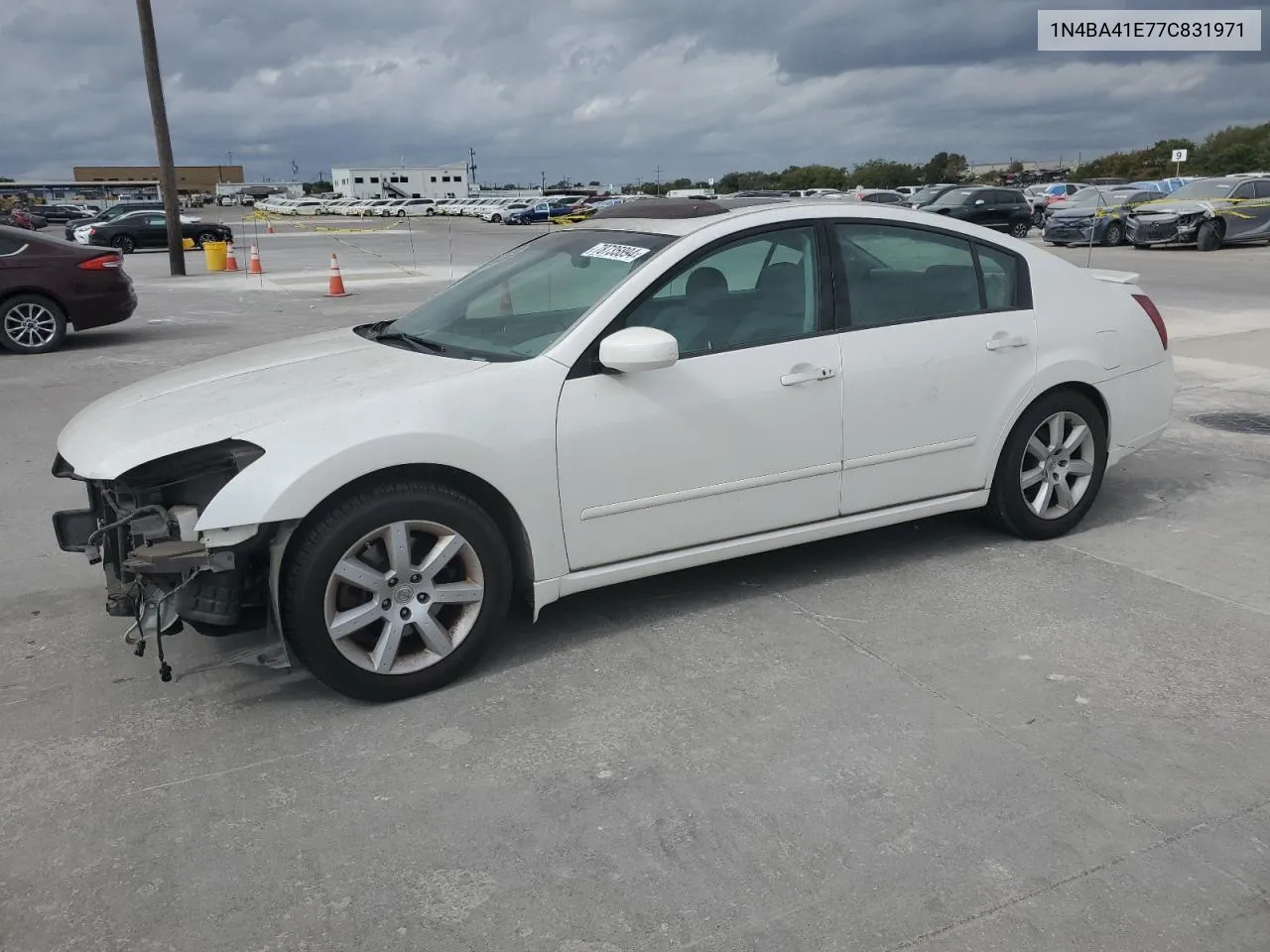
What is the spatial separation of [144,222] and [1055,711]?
3627 centimetres

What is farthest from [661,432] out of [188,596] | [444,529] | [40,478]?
[40,478]

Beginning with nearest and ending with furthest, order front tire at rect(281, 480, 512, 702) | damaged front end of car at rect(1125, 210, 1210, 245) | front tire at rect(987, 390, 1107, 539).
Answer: front tire at rect(281, 480, 512, 702) < front tire at rect(987, 390, 1107, 539) < damaged front end of car at rect(1125, 210, 1210, 245)

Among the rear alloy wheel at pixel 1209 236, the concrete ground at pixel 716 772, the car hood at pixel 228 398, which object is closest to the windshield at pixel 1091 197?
the rear alloy wheel at pixel 1209 236

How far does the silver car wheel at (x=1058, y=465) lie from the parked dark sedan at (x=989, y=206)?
25362 mm

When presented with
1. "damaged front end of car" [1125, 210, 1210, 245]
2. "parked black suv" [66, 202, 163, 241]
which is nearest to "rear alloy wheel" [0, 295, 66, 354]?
"damaged front end of car" [1125, 210, 1210, 245]

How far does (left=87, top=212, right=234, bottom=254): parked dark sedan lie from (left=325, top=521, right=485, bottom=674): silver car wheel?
32.8 meters

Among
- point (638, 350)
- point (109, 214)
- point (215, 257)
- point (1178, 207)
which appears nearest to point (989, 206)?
point (1178, 207)

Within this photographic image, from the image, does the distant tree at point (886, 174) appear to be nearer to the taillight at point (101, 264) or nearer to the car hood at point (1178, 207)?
the car hood at point (1178, 207)

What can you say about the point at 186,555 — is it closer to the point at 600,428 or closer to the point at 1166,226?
the point at 600,428

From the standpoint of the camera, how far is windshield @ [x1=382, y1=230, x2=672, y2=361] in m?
4.19

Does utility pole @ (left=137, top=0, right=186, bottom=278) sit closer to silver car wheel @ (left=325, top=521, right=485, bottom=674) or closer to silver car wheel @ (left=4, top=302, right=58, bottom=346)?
silver car wheel @ (left=4, top=302, right=58, bottom=346)

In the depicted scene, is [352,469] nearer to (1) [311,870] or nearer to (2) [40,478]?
(1) [311,870]

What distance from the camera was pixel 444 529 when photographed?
3.72m

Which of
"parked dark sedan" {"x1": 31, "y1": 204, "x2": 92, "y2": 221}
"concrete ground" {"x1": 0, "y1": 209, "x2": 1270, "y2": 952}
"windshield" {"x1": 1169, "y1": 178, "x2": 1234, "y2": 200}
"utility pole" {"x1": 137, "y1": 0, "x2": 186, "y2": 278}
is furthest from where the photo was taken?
"parked dark sedan" {"x1": 31, "y1": 204, "x2": 92, "y2": 221}
